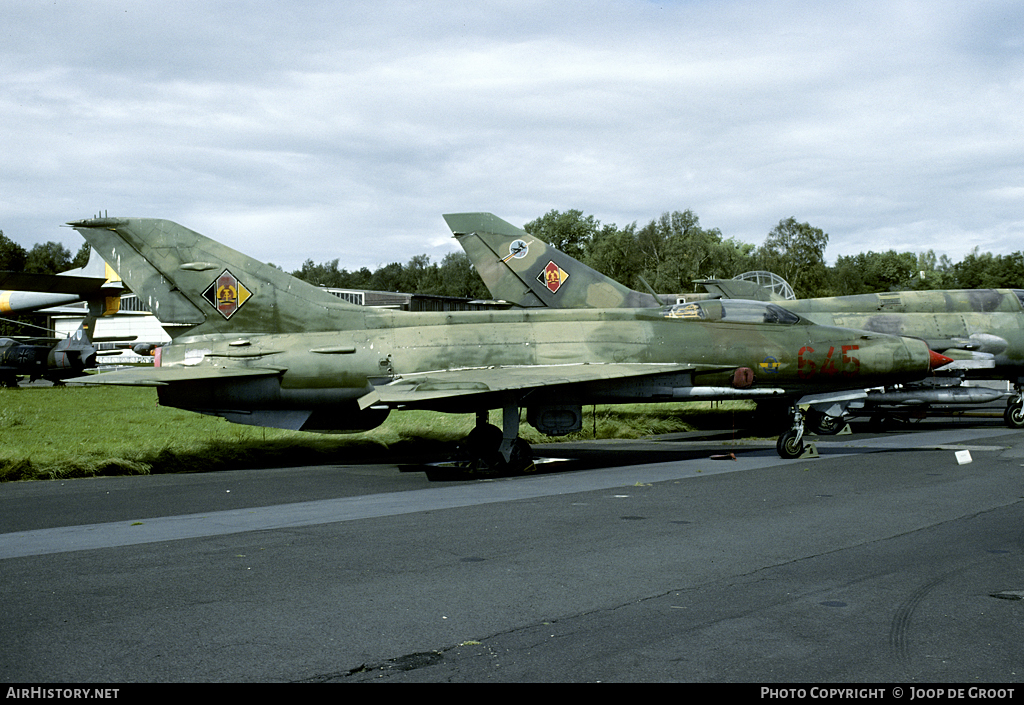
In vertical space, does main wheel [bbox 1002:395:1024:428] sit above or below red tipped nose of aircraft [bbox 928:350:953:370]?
below

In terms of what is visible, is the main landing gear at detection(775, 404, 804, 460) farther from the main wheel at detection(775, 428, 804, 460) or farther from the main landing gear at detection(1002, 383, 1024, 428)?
the main landing gear at detection(1002, 383, 1024, 428)

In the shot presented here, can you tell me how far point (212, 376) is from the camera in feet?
44.1

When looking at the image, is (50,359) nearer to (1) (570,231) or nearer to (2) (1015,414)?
(2) (1015,414)

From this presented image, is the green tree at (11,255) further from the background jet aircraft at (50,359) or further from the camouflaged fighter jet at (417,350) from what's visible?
the camouflaged fighter jet at (417,350)

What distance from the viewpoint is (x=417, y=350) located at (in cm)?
1445

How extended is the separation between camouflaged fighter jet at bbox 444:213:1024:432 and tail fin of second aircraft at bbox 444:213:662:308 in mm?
26

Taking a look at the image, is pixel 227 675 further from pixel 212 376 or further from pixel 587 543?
pixel 212 376

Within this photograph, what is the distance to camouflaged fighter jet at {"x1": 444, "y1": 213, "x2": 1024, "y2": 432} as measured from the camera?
66.1 ft

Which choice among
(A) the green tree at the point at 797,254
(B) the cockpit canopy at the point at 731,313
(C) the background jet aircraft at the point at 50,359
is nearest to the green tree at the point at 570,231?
(A) the green tree at the point at 797,254

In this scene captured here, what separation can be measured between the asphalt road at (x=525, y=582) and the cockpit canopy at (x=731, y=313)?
14.4ft

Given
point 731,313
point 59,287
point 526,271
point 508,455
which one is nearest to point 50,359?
point 59,287

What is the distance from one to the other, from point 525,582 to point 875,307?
58.5ft

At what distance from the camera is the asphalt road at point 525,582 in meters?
A: 4.48

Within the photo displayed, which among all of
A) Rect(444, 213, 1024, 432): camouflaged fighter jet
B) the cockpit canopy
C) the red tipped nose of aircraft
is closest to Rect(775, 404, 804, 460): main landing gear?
the cockpit canopy
